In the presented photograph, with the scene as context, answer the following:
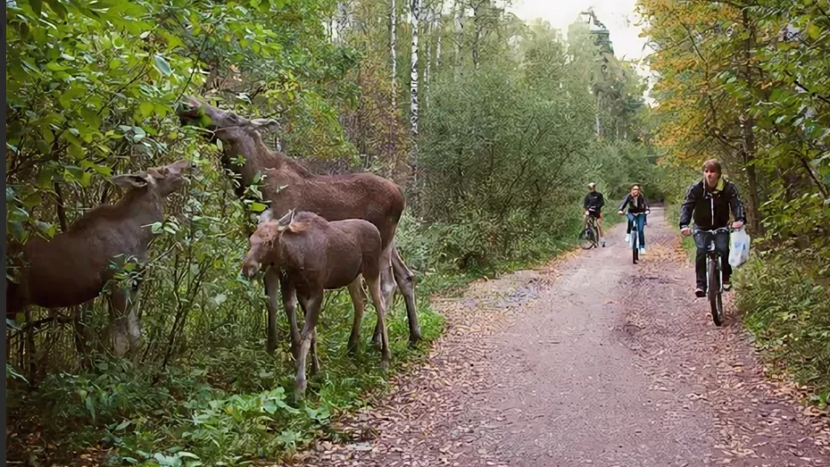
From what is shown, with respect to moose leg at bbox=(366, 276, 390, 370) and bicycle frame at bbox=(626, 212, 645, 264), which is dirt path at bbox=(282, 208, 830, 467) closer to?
moose leg at bbox=(366, 276, 390, 370)

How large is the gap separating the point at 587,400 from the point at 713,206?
13.7 ft

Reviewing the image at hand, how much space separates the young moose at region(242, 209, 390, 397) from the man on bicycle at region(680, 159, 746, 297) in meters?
4.81

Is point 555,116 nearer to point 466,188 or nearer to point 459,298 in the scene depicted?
point 466,188

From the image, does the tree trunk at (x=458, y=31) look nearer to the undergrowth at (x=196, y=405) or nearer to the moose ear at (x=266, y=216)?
the moose ear at (x=266, y=216)

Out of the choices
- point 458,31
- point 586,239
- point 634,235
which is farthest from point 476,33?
point 634,235

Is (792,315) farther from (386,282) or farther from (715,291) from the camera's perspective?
(386,282)

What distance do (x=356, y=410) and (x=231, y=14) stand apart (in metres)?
3.57

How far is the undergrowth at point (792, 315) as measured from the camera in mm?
6422

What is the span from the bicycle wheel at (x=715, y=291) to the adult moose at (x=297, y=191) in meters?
4.12

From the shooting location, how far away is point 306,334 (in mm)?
5949

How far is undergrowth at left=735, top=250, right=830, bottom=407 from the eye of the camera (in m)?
6.42

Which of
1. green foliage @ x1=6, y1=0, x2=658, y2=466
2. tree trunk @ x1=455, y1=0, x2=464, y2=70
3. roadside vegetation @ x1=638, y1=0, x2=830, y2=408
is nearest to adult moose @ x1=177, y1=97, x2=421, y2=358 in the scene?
green foliage @ x1=6, y1=0, x2=658, y2=466

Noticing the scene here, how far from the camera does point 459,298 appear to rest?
38.9 feet

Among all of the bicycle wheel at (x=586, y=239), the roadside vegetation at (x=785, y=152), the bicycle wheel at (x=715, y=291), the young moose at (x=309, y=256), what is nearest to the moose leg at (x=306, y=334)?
the young moose at (x=309, y=256)
